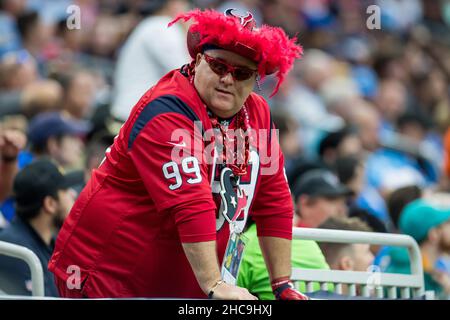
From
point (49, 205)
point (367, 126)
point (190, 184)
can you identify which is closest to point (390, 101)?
point (367, 126)

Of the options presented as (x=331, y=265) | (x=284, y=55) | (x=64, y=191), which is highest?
(x=284, y=55)

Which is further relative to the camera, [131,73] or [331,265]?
[131,73]

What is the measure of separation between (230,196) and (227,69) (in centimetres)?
48

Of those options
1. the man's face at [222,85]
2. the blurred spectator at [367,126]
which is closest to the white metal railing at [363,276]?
the man's face at [222,85]

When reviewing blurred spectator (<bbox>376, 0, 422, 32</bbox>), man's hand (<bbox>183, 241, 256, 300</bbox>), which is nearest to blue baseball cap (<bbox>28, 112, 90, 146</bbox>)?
man's hand (<bbox>183, 241, 256, 300</bbox>)

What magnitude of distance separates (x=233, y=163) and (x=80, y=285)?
0.74 meters

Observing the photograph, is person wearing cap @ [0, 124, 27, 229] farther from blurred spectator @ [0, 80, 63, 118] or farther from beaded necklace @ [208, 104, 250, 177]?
beaded necklace @ [208, 104, 250, 177]

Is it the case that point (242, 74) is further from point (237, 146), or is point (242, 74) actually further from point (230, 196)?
point (230, 196)

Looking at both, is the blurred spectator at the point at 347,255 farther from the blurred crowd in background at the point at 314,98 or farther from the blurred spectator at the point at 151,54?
the blurred spectator at the point at 151,54

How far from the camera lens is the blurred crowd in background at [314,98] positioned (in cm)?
690

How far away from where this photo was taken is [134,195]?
171 inches
